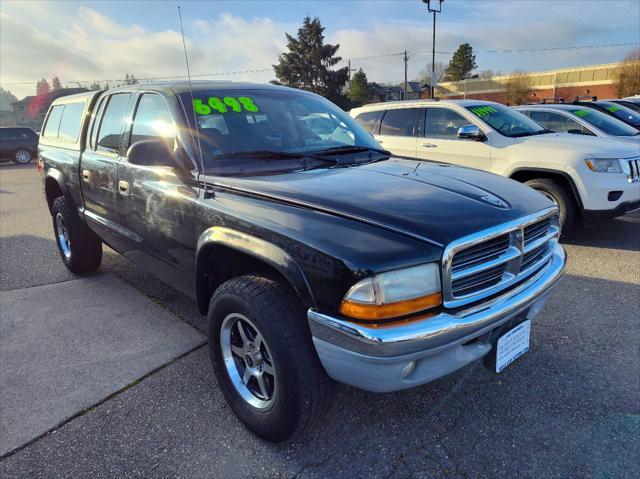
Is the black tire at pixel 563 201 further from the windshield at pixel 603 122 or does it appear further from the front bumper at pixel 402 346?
the front bumper at pixel 402 346

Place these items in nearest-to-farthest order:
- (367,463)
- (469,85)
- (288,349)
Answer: (288,349), (367,463), (469,85)

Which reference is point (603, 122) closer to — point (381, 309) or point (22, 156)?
point (381, 309)

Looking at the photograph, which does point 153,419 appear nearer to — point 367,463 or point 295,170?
point 367,463

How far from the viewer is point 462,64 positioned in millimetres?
67312

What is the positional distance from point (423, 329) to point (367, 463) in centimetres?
83

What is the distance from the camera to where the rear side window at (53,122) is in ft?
15.6

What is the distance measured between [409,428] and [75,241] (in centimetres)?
376

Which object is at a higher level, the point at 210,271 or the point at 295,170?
the point at 295,170

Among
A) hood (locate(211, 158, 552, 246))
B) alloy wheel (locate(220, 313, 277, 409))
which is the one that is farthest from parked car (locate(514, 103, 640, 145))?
alloy wheel (locate(220, 313, 277, 409))

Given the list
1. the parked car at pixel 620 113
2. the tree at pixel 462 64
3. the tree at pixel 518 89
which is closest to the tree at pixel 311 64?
the tree at pixel 518 89

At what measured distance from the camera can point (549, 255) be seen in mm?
2461

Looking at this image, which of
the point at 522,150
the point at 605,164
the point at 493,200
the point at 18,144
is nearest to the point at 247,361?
the point at 493,200

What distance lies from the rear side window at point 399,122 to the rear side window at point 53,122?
4.42 metres

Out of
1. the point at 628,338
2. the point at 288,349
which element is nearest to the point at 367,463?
the point at 288,349
